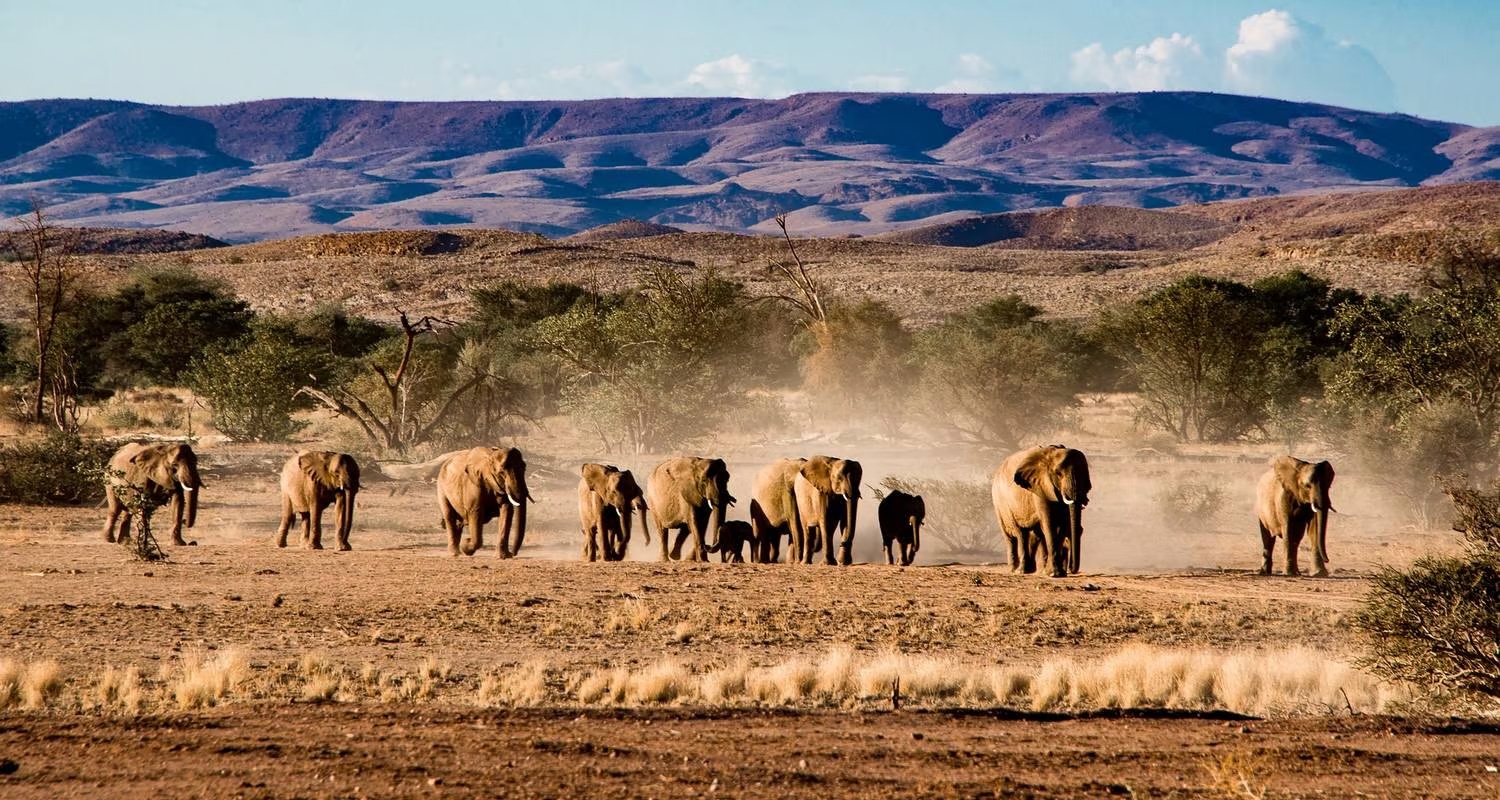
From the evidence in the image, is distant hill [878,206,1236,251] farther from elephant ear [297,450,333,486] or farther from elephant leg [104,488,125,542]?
elephant leg [104,488,125,542]

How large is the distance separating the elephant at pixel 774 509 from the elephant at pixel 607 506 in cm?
188

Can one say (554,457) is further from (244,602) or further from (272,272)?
(272,272)

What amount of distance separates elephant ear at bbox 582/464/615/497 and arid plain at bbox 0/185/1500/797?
5.46ft

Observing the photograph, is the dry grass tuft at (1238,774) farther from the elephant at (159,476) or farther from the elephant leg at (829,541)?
the elephant at (159,476)

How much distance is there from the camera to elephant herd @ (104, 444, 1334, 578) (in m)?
19.5

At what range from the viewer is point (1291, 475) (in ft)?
64.4

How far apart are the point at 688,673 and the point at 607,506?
335 inches

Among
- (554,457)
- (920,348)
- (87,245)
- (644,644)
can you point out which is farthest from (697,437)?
(87,245)

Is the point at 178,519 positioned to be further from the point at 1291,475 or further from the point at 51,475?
the point at 1291,475

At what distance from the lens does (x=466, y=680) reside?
12297mm

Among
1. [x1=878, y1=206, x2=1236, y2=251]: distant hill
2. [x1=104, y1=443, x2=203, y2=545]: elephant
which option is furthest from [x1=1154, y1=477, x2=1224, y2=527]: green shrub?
[x1=878, y1=206, x2=1236, y2=251]: distant hill

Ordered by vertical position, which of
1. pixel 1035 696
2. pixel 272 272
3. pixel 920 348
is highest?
pixel 272 272

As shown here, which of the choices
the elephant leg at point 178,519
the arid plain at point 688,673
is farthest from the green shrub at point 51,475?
the elephant leg at point 178,519

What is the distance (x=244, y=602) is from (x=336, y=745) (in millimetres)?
6264
